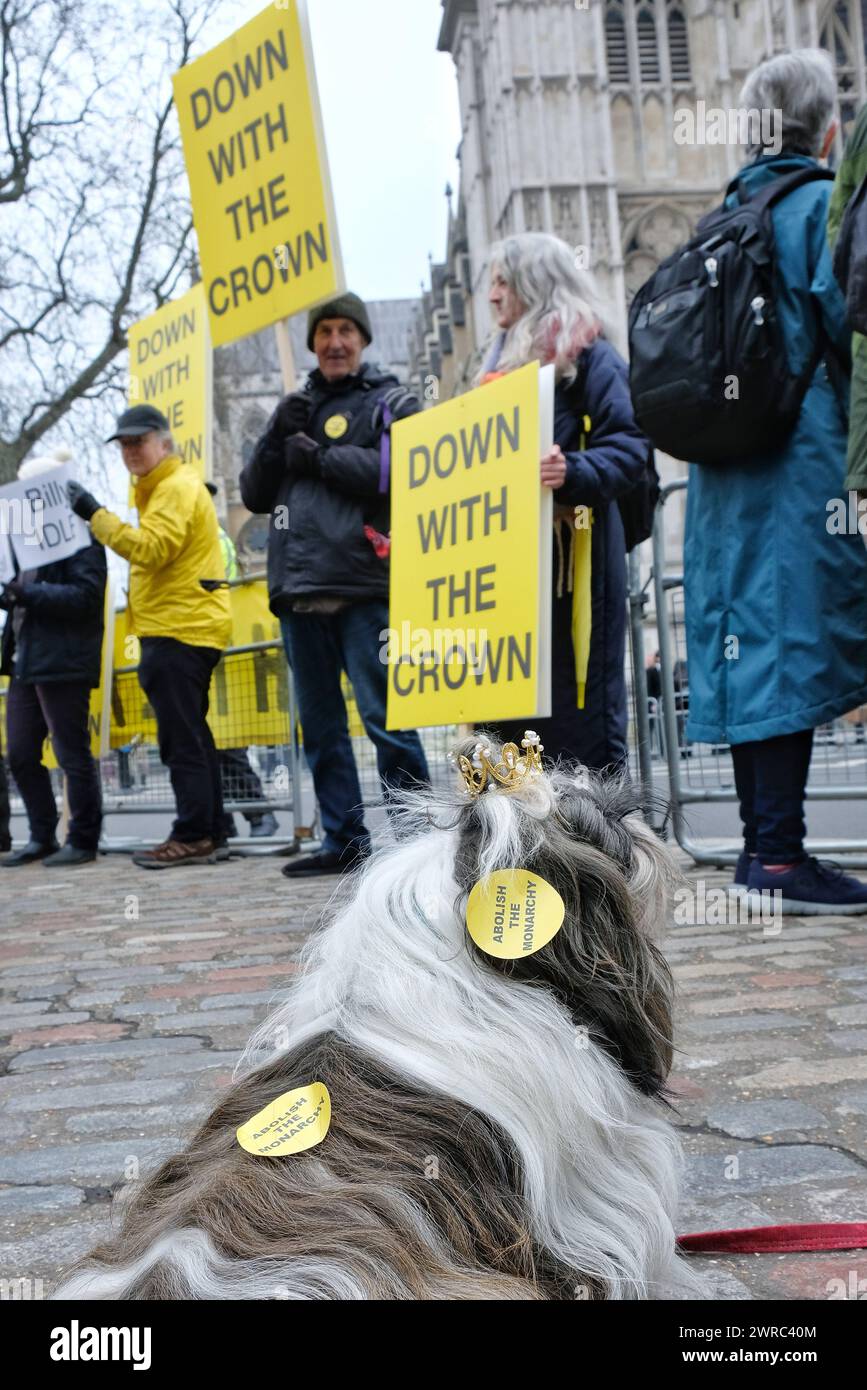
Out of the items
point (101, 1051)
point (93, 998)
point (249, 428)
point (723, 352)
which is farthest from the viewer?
point (249, 428)

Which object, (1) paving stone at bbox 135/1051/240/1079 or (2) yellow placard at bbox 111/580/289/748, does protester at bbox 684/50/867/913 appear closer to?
(1) paving stone at bbox 135/1051/240/1079

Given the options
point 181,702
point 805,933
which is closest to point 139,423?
point 181,702

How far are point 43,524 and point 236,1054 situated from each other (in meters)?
5.45

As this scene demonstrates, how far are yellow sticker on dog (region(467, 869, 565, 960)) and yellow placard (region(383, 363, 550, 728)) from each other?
2.52 meters

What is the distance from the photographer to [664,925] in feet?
6.59

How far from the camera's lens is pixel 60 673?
8.09 m

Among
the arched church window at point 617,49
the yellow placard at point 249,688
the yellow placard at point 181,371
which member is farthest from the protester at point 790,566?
the arched church window at point 617,49

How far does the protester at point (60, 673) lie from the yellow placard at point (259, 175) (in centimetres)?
216

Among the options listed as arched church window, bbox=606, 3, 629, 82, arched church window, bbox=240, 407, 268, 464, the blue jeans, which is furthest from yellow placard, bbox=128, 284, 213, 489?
arched church window, bbox=606, 3, 629, 82

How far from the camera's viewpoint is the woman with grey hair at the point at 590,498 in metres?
4.57

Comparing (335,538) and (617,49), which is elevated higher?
(617,49)

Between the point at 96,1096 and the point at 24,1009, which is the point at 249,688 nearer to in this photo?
the point at 24,1009

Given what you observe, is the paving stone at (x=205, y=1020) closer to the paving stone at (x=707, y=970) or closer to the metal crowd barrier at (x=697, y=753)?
the paving stone at (x=707, y=970)
